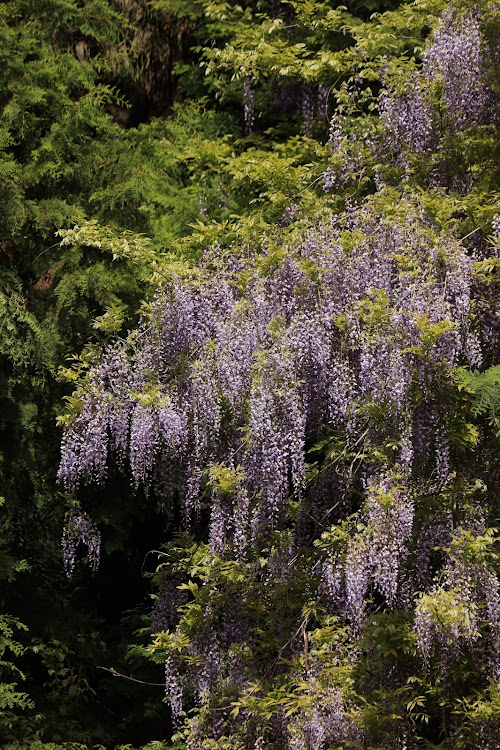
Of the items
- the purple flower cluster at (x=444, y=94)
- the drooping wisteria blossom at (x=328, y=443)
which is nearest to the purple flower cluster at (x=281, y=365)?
the drooping wisteria blossom at (x=328, y=443)

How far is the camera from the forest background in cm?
509

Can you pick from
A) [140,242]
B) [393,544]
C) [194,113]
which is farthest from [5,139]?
[393,544]

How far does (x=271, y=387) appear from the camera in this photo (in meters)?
5.28

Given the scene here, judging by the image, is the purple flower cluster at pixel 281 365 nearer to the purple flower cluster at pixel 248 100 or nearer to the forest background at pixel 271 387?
the forest background at pixel 271 387

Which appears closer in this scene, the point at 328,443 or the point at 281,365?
the point at 281,365

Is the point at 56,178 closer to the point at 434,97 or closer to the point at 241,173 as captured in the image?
the point at 241,173

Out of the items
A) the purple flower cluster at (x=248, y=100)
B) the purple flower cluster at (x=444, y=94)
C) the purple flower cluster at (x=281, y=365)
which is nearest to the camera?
the purple flower cluster at (x=281, y=365)

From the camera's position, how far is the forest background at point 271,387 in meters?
5.09

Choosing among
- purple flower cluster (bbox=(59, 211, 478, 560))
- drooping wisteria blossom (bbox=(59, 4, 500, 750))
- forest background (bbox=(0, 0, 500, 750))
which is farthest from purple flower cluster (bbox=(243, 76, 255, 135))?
purple flower cluster (bbox=(59, 211, 478, 560))

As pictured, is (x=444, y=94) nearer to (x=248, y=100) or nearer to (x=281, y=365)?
(x=281, y=365)

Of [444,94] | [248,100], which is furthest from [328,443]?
[248,100]

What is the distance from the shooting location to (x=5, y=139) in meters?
6.82

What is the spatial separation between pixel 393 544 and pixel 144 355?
1.87 m

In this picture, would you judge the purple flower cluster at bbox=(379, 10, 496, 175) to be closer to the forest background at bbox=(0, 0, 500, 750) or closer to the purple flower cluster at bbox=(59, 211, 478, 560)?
the forest background at bbox=(0, 0, 500, 750)
